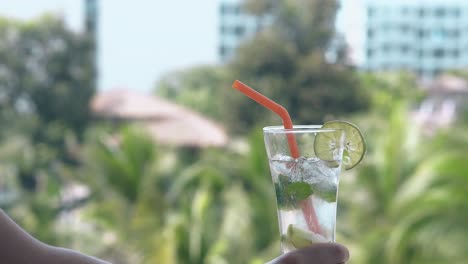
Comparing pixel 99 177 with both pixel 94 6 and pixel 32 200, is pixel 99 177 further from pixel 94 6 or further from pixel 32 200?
pixel 94 6

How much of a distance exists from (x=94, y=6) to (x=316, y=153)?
15.0 meters

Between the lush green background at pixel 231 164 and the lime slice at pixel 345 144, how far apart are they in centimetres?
245

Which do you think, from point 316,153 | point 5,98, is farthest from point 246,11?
point 316,153

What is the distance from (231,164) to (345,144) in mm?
5194

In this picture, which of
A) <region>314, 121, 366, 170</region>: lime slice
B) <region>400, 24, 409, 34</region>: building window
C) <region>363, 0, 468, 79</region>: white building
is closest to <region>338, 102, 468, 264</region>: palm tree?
<region>314, 121, 366, 170</region>: lime slice

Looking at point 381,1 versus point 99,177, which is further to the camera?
point 381,1

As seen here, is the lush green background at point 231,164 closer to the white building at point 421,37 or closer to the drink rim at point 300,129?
the white building at point 421,37

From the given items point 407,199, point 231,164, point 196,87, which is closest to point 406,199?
point 407,199

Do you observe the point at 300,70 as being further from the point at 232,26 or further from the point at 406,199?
the point at 406,199

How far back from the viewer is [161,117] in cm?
1038

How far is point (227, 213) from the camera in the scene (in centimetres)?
454

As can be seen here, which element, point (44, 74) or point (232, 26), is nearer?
point (44, 74)

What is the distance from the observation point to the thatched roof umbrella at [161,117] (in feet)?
31.8

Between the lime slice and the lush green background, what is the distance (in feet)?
8.04
